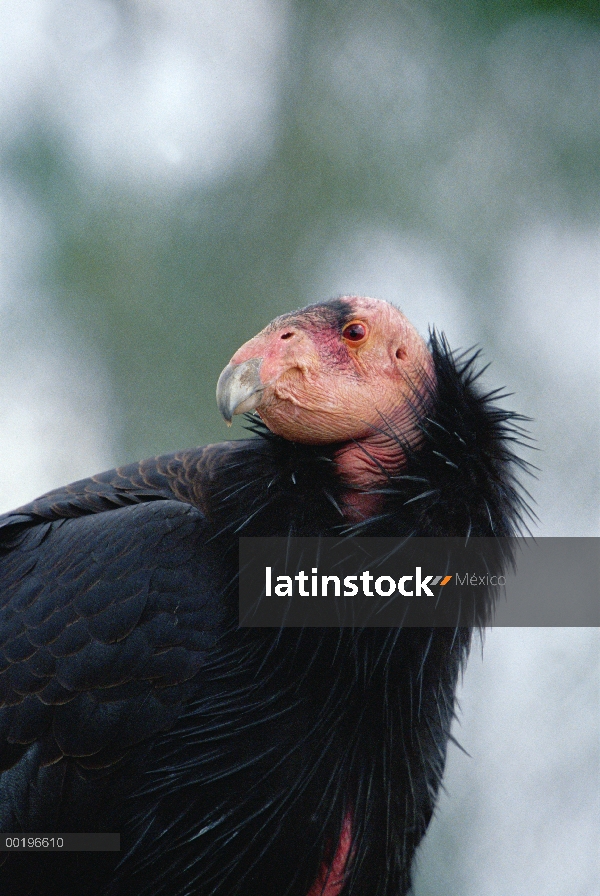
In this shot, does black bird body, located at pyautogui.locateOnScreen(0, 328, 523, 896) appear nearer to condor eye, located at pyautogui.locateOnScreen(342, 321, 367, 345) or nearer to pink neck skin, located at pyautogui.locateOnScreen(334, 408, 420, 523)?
pink neck skin, located at pyautogui.locateOnScreen(334, 408, 420, 523)

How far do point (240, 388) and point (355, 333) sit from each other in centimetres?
38

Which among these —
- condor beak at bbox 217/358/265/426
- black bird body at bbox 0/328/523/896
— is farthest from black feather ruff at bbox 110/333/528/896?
condor beak at bbox 217/358/265/426

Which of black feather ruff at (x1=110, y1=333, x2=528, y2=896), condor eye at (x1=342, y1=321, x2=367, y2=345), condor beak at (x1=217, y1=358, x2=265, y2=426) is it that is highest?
condor eye at (x1=342, y1=321, x2=367, y2=345)

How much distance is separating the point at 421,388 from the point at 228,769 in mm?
1114

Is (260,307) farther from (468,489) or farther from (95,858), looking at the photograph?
(95,858)

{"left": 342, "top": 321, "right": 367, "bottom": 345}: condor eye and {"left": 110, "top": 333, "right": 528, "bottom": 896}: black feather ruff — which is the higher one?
{"left": 342, "top": 321, "right": 367, "bottom": 345}: condor eye

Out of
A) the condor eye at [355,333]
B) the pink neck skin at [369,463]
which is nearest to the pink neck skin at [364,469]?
the pink neck skin at [369,463]

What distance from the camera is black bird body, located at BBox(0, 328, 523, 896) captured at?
7.53 ft

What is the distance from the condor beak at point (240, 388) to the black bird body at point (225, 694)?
→ 0.82 ft

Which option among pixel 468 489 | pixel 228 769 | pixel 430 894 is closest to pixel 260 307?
pixel 468 489

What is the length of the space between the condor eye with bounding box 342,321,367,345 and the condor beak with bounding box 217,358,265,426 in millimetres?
270

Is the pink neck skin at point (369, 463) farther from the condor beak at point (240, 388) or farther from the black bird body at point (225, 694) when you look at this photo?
the condor beak at point (240, 388)

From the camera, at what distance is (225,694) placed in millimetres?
2322

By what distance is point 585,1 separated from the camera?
370 centimetres
